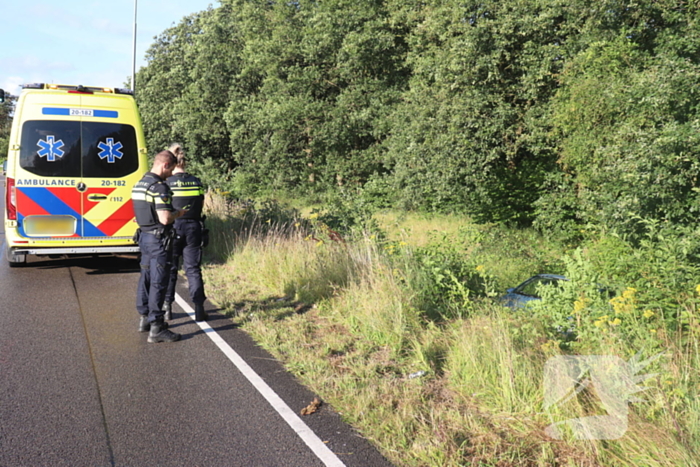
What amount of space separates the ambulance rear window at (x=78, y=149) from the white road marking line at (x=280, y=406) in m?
4.17

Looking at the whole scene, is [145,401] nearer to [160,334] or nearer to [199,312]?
[160,334]

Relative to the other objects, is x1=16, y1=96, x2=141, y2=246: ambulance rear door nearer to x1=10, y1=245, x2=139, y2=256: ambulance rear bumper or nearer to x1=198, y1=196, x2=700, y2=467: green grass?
x1=10, y1=245, x2=139, y2=256: ambulance rear bumper

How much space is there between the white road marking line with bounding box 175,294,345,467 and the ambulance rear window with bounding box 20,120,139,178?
4172 mm

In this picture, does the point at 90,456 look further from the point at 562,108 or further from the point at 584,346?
the point at 562,108

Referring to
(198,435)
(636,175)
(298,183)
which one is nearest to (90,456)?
(198,435)

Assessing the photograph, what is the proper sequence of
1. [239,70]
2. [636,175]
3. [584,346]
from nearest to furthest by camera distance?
1. [584,346]
2. [636,175]
3. [239,70]

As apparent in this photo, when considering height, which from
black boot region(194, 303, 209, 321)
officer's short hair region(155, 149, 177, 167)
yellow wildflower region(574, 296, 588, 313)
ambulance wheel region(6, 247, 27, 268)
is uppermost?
officer's short hair region(155, 149, 177, 167)

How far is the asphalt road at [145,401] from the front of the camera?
374cm

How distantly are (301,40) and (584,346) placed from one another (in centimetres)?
2247

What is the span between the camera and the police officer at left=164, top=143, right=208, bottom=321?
22.7 ft

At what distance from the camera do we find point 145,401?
4555mm

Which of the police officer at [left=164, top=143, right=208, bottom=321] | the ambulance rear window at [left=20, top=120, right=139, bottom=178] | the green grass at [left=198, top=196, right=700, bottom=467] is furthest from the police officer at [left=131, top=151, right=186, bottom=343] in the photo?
the ambulance rear window at [left=20, top=120, right=139, bottom=178]

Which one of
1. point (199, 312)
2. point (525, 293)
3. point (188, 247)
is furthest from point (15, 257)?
point (525, 293)

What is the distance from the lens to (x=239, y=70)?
28953 millimetres
